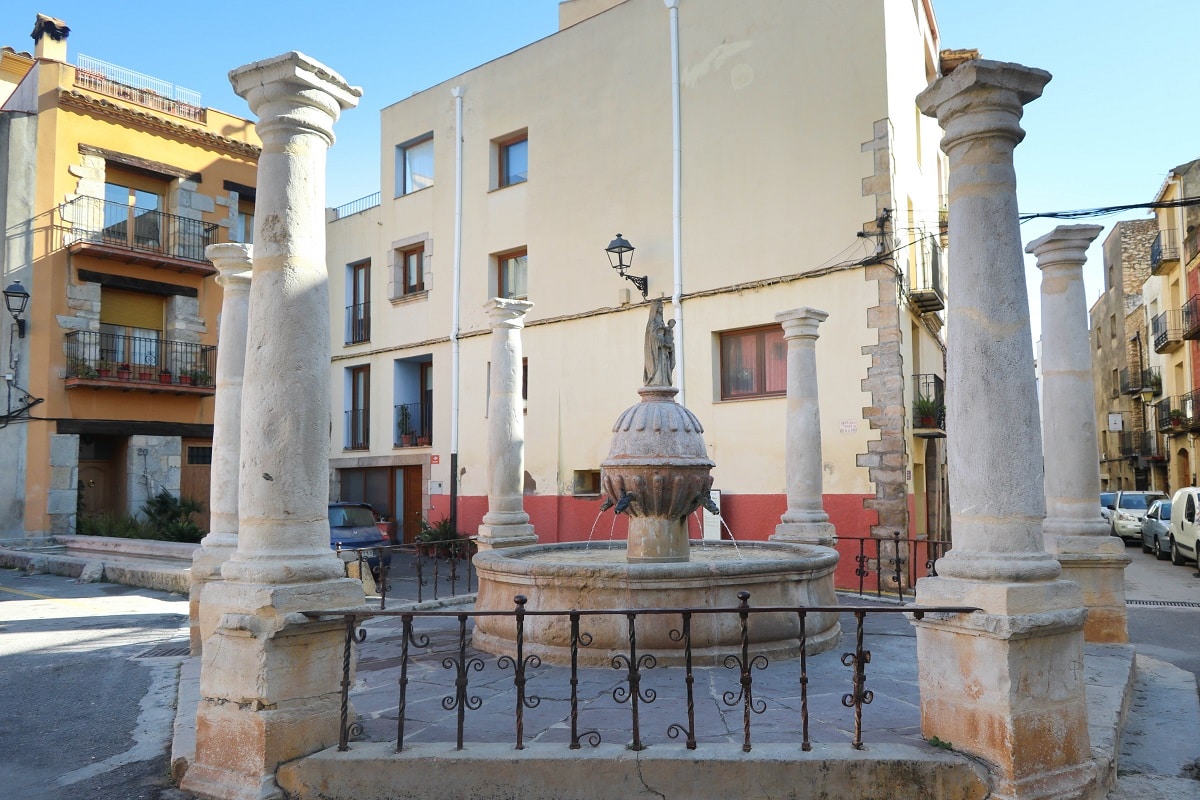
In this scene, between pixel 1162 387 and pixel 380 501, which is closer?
pixel 380 501

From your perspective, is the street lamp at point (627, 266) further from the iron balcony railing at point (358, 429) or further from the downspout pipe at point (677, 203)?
the iron balcony railing at point (358, 429)

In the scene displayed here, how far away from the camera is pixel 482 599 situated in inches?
299

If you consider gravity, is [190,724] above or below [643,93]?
below

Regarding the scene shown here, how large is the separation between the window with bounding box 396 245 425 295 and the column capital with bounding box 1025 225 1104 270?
50.3ft

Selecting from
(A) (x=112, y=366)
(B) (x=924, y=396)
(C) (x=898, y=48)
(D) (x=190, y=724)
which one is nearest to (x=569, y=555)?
(D) (x=190, y=724)

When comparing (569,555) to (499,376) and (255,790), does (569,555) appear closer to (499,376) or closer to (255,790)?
(499,376)

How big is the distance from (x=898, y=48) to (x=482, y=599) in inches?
465

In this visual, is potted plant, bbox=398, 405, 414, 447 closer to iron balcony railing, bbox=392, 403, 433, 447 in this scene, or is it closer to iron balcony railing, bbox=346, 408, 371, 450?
iron balcony railing, bbox=392, 403, 433, 447

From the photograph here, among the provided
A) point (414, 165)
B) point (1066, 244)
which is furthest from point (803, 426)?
point (414, 165)

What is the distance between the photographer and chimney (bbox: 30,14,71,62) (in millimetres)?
19188

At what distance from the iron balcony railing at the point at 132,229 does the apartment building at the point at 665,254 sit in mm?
3470

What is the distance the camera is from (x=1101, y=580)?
23.7 feet

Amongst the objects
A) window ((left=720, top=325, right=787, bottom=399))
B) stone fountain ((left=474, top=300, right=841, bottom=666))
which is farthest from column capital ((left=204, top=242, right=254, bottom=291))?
window ((left=720, top=325, right=787, bottom=399))

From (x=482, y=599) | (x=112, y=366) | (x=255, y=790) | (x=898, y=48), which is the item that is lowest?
(x=255, y=790)
